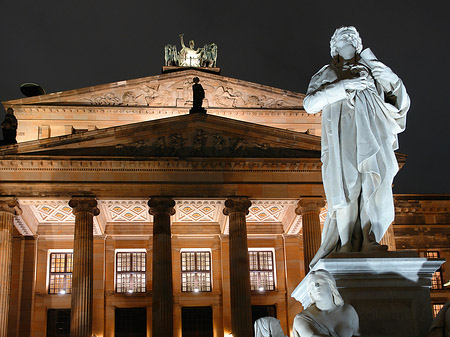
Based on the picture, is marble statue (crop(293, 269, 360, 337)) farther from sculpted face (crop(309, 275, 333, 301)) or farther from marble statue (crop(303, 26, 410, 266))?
marble statue (crop(303, 26, 410, 266))

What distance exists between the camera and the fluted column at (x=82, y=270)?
33312 mm

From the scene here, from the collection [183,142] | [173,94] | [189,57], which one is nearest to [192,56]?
[189,57]

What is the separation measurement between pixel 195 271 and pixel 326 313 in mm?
37237

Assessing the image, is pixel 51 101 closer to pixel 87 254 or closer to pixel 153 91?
pixel 153 91

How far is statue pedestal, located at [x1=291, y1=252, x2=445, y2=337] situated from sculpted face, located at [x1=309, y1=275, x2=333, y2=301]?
1.63 feet

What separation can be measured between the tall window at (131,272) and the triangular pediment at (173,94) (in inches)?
373

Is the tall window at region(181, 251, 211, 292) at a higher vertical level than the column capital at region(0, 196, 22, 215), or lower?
lower

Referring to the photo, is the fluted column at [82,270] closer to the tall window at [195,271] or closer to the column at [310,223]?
the tall window at [195,271]

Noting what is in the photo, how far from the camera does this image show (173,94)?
44438 mm

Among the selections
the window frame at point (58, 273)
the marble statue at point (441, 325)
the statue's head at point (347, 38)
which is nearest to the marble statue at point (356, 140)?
the statue's head at point (347, 38)

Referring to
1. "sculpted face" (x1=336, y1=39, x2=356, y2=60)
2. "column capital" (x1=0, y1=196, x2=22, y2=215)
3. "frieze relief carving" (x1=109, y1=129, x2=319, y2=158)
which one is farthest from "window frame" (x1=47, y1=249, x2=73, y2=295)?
"sculpted face" (x1=336, y1=39, x2=356, y2=60)

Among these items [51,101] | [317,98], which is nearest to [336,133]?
[317,98]

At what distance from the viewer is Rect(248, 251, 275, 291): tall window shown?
140ft

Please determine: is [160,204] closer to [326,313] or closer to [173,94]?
[173,94]
